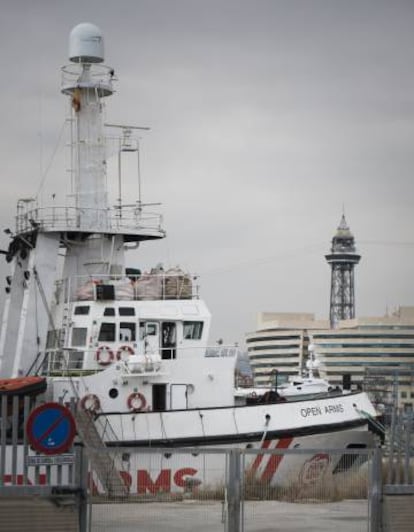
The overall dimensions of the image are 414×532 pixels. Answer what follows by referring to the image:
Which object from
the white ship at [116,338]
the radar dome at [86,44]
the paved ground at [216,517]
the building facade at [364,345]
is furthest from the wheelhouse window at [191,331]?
the building facade at [364,345]

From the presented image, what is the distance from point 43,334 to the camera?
1427 inches

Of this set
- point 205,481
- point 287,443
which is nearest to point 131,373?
point 287,443

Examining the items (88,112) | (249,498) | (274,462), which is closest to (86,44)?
(88,112)

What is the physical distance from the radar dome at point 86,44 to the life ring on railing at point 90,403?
1097cm

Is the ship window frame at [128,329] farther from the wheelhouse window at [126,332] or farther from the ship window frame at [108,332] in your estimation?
the ship window frame at [108,332]

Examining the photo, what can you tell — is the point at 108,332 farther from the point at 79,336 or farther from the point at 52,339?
the point at 52,339

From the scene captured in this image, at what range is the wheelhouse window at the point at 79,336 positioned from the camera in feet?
114

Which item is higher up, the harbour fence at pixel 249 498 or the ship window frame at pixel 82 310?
the ship window frame at pixel 82 310

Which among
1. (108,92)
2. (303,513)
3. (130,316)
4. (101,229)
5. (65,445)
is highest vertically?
(108,92)

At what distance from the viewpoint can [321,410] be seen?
3353cm

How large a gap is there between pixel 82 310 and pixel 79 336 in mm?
728

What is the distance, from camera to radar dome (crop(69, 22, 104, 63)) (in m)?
38.2

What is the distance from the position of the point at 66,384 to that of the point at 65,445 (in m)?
14.9

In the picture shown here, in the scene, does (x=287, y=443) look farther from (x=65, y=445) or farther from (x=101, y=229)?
(x=65, y=445)
